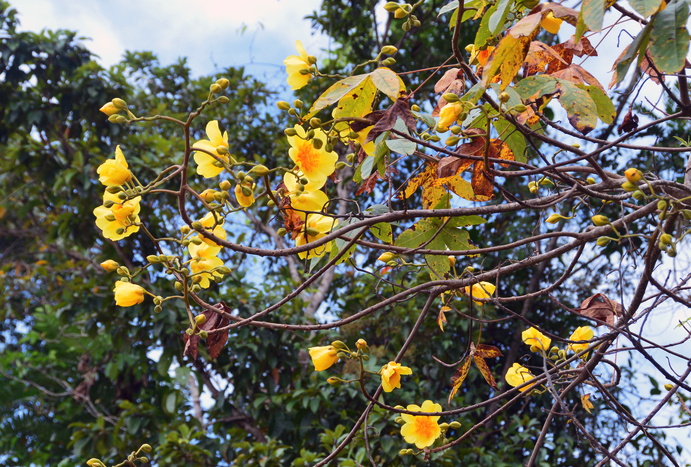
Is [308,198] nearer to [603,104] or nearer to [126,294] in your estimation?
[126,294]

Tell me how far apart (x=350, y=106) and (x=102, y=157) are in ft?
7.83

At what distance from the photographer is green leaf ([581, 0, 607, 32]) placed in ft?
1.71

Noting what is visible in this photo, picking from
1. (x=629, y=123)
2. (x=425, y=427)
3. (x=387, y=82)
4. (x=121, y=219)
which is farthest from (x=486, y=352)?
(x=121, y=219)

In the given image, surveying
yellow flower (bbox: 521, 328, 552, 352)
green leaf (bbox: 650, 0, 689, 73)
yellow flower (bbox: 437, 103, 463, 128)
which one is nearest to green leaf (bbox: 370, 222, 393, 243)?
yellow flower (bbox: 437, 103, 463, 128)

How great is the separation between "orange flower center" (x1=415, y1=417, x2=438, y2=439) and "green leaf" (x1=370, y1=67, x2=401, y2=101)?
0.67 m

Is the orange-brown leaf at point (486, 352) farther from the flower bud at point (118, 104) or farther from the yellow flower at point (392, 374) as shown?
the flower bud at point (118, 104)

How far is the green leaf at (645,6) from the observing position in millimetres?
512

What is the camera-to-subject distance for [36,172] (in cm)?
301

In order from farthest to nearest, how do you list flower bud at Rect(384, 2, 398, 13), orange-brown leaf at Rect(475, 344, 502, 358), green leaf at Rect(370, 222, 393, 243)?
orange-brown leaf at Rect(475, 344, 502, 358) → green leaf at Rect(370, 222, 393, 243) → flower bud at Rect(384, 2, 398, 13)

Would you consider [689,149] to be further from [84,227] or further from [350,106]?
[84,227]

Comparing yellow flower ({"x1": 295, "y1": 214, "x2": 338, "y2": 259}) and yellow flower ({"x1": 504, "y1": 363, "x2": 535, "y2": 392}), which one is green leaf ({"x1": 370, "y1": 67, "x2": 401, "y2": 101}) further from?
yellow flower ({"x1": 504, "y1": 363, "x2": 535, "y2": 392})

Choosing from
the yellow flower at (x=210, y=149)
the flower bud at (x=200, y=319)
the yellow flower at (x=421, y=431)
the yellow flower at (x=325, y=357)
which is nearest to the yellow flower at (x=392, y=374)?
the yellow flower at (x=325, y=357)

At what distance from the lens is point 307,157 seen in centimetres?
79

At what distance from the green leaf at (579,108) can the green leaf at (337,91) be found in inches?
10.7
